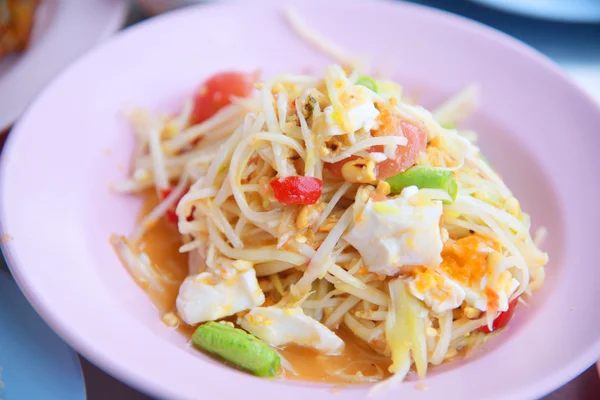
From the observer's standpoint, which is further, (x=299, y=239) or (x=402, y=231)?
(x=299, y=239)

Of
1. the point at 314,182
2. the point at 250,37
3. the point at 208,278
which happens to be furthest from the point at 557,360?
the point at 250,37

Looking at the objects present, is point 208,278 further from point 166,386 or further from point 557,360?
point 557,360

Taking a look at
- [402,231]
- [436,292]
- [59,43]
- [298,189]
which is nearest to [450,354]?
[436,292]

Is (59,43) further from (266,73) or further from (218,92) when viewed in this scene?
(266,73)

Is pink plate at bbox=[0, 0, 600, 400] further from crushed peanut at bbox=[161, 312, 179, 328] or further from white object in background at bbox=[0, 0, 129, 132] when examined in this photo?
white object in background at bbox=[0, 0, 129, 132]

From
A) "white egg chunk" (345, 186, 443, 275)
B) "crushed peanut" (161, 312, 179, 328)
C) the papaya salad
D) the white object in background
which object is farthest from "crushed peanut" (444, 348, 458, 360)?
the white object in background

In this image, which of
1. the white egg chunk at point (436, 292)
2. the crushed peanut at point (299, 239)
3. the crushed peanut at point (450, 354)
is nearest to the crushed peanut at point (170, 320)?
the crushed peanut at point (299, 239)

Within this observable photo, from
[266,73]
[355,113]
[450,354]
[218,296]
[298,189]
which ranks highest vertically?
[355,113]
